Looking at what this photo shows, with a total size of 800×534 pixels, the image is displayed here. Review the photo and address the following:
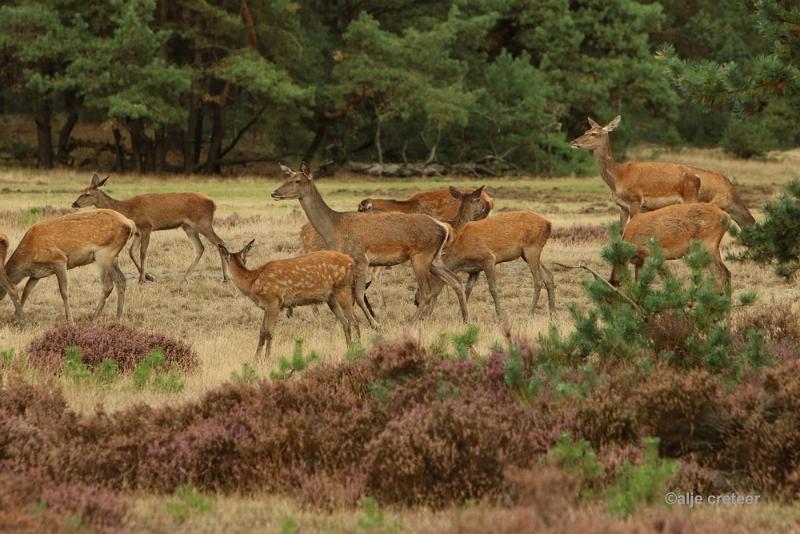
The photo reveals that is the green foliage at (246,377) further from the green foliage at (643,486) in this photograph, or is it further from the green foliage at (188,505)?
the green foliage at (643,486)

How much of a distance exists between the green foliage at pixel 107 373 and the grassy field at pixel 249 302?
1.37 feet

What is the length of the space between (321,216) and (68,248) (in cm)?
283

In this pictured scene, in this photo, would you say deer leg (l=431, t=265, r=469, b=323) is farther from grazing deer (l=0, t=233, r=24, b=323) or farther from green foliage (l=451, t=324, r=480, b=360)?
grazing deer (l=0, t=233, r=24, b=323)

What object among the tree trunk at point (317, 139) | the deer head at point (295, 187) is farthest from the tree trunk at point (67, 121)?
the deer head at point (295, 187)

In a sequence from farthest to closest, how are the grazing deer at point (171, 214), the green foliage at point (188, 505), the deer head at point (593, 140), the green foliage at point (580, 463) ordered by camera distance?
the deer head at point (593, 140) < the grazing deer at point (171, 214) < the green foliage at point (580, 463) < the green foliage at point (188, 505)

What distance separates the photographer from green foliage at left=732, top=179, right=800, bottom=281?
386 inches

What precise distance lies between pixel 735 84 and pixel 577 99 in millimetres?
33679

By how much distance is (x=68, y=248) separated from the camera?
1382 centimetres

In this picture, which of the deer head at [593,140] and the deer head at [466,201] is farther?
the deer head at [593,140]

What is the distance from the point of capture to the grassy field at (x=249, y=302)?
6520 millimetres

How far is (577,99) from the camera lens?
1678 inches

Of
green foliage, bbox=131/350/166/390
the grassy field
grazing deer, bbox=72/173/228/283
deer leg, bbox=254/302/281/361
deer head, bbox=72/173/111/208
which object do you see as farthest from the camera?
deer head, bbox=72/173/111/208

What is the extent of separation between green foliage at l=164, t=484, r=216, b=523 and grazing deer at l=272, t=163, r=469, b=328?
7.25m

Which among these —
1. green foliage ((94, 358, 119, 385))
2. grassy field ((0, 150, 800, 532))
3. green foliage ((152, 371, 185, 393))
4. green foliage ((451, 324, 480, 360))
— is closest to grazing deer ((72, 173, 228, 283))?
grassy field ((0, 150, 800, 532))
